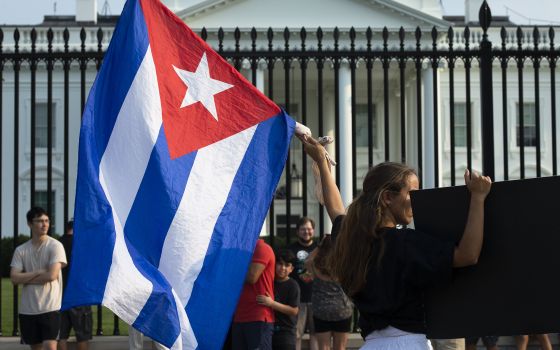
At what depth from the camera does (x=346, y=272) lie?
3.58 metres

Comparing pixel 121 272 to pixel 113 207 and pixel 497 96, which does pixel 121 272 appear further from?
pixel 497 96

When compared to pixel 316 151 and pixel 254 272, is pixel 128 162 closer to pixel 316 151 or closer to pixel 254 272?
pixel 316 151

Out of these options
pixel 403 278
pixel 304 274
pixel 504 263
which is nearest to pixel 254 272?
pixel 304 274

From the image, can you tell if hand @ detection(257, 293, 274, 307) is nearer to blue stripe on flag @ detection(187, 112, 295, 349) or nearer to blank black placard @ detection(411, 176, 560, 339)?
blue stripe on flag @ detection(187, 112, 295, 349)

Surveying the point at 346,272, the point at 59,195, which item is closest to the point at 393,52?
the point at 346,272

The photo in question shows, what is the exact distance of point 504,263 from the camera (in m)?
3.38

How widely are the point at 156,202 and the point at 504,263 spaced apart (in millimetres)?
2756

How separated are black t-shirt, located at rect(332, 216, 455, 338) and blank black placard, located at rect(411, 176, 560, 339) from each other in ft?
0.25

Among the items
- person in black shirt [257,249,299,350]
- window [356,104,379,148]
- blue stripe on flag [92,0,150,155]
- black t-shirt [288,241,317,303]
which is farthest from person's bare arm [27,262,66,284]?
window [356,104,379,148]

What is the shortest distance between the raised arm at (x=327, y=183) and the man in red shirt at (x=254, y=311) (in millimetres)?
3455

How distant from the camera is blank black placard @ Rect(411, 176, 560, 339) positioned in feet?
11.0

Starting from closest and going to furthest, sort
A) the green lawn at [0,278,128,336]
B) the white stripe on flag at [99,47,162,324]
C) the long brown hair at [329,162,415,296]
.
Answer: the long brown hair at [329,162,415,296] → the white stripe on flag at [99,47,162,324] → the green lawn at [0,278,128,336]

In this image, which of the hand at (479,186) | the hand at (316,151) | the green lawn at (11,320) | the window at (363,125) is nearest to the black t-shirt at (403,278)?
the hand at (479,186)

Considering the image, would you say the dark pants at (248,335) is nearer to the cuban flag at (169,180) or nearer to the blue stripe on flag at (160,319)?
the cuban flag at (169,180)
